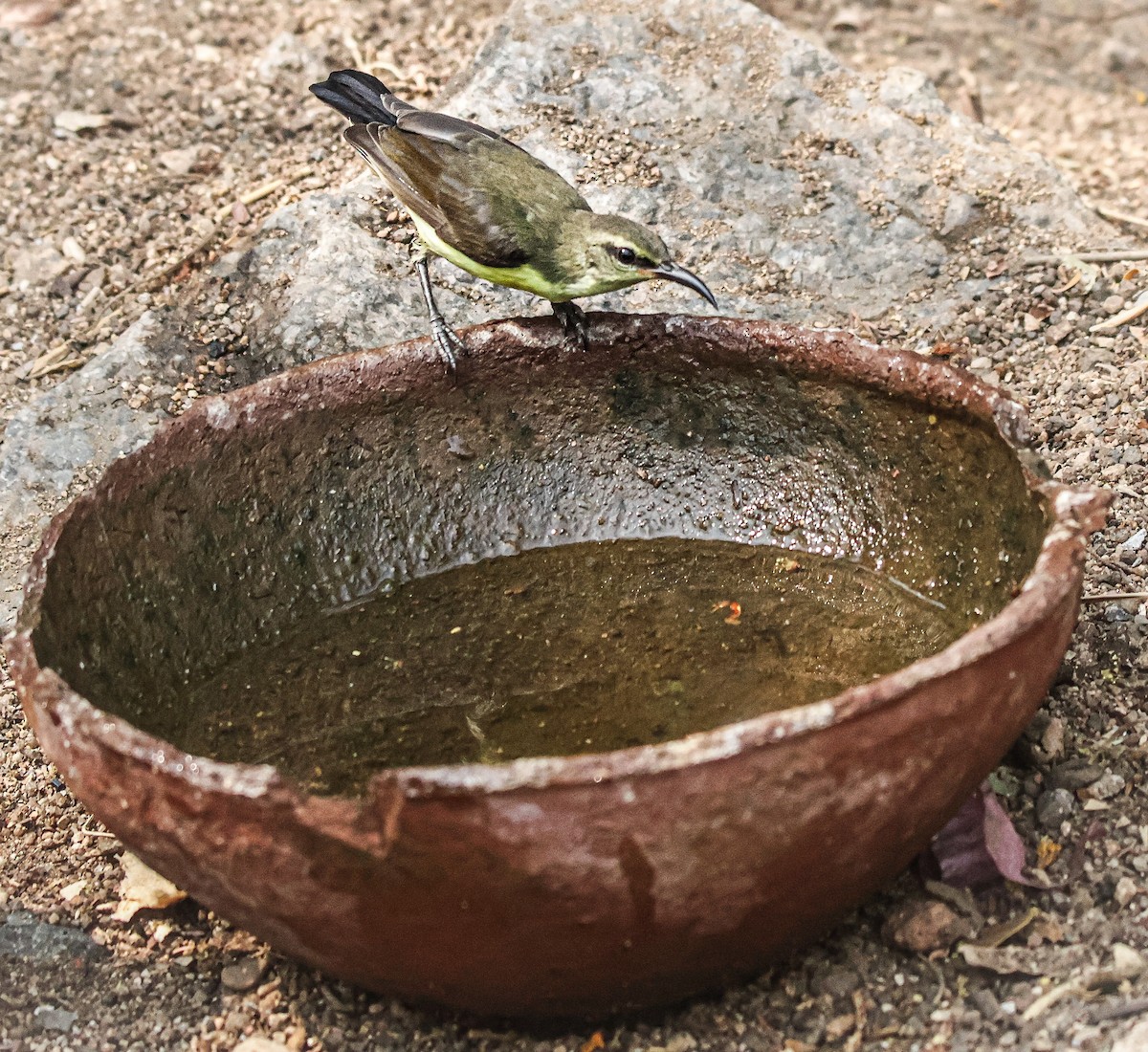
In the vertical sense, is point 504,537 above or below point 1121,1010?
below

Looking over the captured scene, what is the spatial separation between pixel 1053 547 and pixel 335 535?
2100 mm

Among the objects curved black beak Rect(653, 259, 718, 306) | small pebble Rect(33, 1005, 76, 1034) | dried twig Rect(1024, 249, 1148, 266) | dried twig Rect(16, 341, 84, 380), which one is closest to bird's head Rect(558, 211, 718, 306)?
curved black beak Rect(653, 259, 718, 306)

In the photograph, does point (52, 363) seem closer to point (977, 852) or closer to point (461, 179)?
point (461, 179)

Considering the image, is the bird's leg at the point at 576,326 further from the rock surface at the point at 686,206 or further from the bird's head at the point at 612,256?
the rock surface at the point at 686,206

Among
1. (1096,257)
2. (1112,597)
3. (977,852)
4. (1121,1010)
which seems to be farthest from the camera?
(1096,257)

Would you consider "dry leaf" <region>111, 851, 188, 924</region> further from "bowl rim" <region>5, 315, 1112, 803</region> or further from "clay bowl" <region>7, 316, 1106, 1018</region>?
"bowl rim" <region>5, 315, 1112, 803</region>

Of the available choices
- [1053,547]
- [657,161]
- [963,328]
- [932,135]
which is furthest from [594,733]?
[932,135]

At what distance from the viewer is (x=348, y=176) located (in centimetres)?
611

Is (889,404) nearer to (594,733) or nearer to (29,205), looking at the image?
(594,733)

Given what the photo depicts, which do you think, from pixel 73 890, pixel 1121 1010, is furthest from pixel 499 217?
pixel 1121 1010

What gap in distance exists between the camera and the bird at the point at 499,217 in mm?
4312

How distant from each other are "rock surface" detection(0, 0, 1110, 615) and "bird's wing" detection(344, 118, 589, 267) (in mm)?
757

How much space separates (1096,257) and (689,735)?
125 inches

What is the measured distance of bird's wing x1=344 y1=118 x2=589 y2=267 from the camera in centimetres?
443
